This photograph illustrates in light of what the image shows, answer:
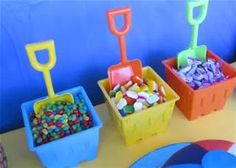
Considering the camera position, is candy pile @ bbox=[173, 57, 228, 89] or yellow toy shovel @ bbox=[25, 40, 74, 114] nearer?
yellow toy shovel @ bbox=[25, 40, 74, 114]

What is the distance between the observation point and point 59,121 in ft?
1.81

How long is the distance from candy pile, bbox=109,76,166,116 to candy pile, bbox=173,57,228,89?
2.6 inches

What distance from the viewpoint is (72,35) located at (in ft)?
2.05

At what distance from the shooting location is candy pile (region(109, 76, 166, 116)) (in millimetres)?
579

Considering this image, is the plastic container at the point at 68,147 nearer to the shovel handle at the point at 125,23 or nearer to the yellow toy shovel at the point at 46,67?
the yellow toy shovel at the point at 46,67

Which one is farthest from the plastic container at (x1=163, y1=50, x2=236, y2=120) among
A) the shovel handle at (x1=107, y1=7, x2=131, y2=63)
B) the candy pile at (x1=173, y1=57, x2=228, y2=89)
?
the shovel handle at (x1=107, y1=7, x2=131, y2=63)

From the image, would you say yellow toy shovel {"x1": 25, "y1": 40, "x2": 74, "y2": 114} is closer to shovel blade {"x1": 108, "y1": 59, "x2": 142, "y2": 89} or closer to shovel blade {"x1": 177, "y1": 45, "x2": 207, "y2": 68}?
shovel blade {"x1": 108, "y1": 59, "x2": 142, "y2": 89}

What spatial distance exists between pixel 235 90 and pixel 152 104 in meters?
0.27

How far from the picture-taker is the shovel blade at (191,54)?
2.20ft

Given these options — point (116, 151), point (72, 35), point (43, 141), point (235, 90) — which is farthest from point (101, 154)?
point (235, 90)

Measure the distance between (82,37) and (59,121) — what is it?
19 cm

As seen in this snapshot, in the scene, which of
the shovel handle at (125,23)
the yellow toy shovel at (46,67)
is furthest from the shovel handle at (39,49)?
the shovel handle at (125,23)

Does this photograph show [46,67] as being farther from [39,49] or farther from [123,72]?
[123,72]

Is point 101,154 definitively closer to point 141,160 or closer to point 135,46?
point 141,160
